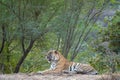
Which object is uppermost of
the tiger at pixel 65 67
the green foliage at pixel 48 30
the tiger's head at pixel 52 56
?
the green foliage at pixel 48 30

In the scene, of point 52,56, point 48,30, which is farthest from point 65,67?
point 48,30

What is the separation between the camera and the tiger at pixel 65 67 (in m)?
11.3

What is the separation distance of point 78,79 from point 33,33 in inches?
140

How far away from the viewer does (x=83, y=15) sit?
15.3 metres

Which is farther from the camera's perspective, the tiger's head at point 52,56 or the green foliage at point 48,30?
the green foliage at point 48,30

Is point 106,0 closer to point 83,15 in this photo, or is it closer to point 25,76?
point 83,15

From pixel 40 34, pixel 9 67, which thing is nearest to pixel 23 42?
pixel 40 34

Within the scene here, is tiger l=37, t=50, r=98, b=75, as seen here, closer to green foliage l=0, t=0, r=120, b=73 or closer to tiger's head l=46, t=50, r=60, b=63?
tiger's head l=46, t=50, r=60, b=63

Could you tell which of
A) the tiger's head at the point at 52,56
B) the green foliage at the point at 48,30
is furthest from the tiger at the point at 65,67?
the green foliage at the point at 48,30

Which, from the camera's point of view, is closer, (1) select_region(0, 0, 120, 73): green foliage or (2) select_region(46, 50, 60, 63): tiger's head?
(2) select_region(46, 50, 60, 63): tiger's head

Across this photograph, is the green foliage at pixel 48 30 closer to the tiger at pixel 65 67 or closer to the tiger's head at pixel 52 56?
the tiger's head at pixel 52 56

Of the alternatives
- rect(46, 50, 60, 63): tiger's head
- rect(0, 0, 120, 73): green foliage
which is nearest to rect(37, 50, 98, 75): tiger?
rect(46, 50, 60, 63): tiger's head

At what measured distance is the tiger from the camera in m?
11.3

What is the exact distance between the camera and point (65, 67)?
11.6m
